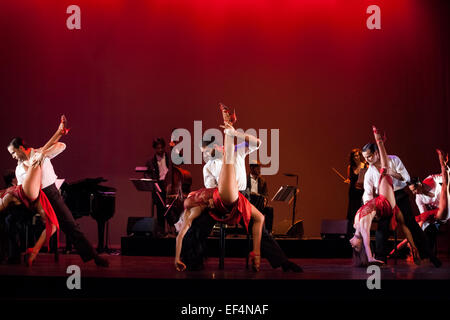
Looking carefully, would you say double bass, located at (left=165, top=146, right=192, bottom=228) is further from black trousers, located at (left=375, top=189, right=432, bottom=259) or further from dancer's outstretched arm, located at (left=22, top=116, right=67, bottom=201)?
black trousers, located at (left=375, top=189, right=432, bottom=259)

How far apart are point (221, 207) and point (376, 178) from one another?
1745 mm

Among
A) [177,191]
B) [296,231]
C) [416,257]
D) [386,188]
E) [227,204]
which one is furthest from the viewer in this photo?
[296,231]

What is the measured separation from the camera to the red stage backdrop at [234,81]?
979 cm

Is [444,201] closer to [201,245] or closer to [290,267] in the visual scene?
[290,267]

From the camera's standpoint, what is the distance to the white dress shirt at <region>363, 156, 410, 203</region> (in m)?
5.63

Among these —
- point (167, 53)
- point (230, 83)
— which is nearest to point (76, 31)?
point (167, 53)

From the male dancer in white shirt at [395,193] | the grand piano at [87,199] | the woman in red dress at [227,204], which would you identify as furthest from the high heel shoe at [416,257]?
the grand piano at [87,199]

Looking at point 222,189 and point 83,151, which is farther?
point 83,151

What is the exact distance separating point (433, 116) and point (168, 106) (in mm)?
4699

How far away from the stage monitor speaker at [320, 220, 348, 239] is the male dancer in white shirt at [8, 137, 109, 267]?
3.57 meters

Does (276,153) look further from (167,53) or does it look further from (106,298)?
(106,298)

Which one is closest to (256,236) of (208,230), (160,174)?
(208,230)

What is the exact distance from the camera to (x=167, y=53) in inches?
389

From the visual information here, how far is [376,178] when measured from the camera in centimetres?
568
